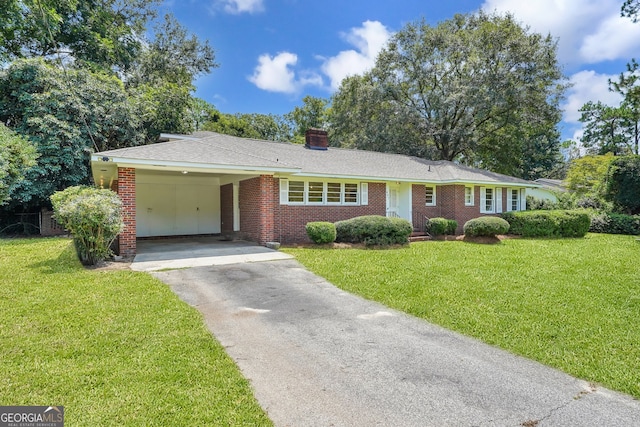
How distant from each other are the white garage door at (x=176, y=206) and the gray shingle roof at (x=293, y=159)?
2201mm

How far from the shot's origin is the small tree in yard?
26.2 ft

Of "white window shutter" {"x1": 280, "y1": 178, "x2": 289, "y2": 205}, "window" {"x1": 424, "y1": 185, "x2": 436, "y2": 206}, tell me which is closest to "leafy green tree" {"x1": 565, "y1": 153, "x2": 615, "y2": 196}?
"window" {"x1": 424, "y1": 185, "x2": 436, "y2": 206}

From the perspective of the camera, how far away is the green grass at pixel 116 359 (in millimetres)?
2842

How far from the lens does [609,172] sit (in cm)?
1945

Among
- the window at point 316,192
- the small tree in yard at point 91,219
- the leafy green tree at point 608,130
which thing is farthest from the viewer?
the leafy green tree at point 608,130

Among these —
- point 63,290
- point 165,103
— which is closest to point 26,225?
point 165,103

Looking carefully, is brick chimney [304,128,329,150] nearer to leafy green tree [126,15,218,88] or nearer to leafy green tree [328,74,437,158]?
leafy green tree [328,74,437,158]

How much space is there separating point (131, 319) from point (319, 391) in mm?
3224

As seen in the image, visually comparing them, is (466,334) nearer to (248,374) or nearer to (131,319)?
(248,374)

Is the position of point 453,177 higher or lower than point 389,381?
higher

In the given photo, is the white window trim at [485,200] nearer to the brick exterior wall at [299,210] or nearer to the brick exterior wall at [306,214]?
the brick exterior wall at [299,210]

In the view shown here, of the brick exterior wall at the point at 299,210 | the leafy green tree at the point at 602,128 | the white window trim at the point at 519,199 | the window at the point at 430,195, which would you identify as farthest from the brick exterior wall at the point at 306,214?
the leafy green tree at the point at 602,128

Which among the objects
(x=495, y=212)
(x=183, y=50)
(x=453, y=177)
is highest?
(x=183, y=50)

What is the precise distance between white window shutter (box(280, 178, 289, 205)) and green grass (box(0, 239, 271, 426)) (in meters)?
6.76
